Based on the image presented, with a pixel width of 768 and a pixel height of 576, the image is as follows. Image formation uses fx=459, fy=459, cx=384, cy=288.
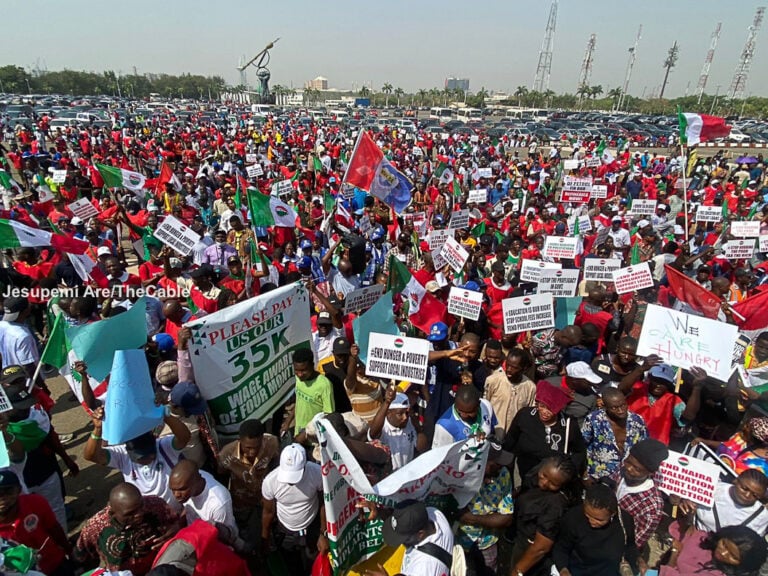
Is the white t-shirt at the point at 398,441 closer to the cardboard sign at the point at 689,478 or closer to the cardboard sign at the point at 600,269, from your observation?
the cardboard sign at the point at 689,478

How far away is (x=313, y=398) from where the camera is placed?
405cm

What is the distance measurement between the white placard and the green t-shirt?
4617 mm

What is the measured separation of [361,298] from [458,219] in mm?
4946

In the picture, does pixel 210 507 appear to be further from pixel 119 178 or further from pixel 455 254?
pixel 119 178

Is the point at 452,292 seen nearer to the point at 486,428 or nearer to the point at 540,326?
the point at 540,326

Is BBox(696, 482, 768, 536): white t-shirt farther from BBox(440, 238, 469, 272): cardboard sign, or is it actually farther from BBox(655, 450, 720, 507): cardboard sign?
BBox(440, 238, 469, 272): cardboard sign

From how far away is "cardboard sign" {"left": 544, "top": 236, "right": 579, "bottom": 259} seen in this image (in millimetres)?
7801

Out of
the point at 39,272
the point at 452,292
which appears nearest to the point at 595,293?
the point at 452,292

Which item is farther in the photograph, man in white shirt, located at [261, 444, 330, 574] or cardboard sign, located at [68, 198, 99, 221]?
cardboard sign, located at [68, 198, 99, 221]

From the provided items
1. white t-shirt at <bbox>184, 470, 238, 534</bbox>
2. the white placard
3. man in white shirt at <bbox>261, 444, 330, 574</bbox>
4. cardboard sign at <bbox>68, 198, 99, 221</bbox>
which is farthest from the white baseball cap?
cardboard sign at <bbox>68, 198, 99, 221</bbox>

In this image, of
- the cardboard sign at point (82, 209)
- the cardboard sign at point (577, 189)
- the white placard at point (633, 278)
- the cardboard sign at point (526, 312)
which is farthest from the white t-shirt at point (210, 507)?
the cardboard sign at point (577, 189)

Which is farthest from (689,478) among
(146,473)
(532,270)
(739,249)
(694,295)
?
(739,249)

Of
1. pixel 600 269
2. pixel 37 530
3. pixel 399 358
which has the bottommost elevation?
pixel 37 530

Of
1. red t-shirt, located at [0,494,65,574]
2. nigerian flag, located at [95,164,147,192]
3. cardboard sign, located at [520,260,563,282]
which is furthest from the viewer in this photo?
nigerian flag, located at [95,164,147,192]
